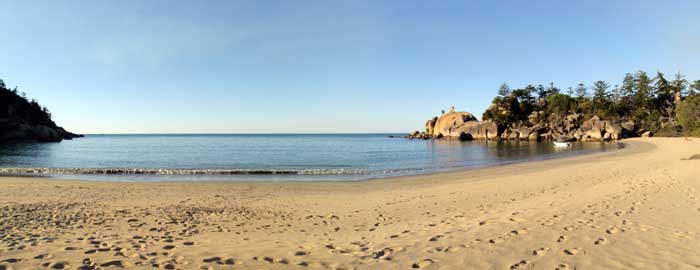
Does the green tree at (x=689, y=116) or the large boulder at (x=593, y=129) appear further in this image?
the large boulder at (x=593, y=129)

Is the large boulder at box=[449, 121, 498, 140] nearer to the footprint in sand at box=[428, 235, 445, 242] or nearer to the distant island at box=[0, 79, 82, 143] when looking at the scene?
the footprint in sand at box=[428, 235, 445, 242]

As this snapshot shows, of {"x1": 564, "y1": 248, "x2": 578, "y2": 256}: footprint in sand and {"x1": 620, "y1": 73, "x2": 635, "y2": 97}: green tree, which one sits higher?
{"x1": 620, "y1": 73, "x2": 635, "y2": 97}: green tree

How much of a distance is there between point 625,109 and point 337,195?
107 m

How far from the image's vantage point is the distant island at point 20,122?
8381cm

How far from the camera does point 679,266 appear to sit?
5344 millimetres

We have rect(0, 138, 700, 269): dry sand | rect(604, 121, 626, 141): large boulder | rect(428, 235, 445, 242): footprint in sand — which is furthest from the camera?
rect(604, 121, 626, 141): large boulder

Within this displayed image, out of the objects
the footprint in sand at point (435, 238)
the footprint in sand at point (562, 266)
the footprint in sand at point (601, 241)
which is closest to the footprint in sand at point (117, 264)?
the footprint in sand at point (435, 238)

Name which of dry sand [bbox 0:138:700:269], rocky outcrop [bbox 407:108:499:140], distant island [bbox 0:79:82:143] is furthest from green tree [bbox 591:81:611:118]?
distant island [bbox 0:79:82:143]

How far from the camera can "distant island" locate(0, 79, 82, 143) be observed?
275ft

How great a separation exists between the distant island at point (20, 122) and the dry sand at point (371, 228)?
97.4 m

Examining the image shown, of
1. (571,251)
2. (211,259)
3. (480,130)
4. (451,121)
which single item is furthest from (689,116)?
(211,259)

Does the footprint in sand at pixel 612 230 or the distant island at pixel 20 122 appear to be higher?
the distant island at pixel 20 122

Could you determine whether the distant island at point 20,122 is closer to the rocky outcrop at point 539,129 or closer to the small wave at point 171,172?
the small wave at point 171,172

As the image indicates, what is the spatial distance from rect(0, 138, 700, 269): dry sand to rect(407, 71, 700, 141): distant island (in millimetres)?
69751
